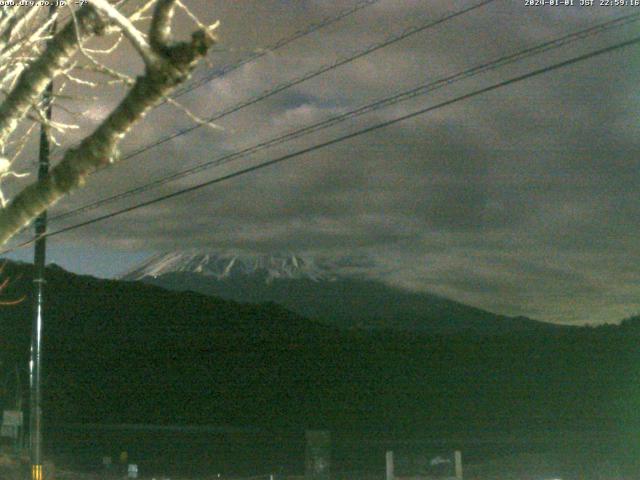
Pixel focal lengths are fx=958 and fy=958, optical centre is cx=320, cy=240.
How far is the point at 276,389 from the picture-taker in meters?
87.6

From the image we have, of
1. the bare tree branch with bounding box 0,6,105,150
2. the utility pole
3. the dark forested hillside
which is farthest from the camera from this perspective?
the dark forested hillside

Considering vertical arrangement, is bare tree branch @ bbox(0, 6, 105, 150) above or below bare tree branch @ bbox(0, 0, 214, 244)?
above

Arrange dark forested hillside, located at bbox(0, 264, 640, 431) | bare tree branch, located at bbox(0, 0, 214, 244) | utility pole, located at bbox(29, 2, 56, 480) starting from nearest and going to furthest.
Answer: bare tree branch, located at bbox(0, 0, 214, 244), utility pole, located at bbox(29, 2, 56, 480), dark forested hillside, located at bbox(0, 264, 640, 431)

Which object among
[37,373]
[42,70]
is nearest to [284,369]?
[37,373]

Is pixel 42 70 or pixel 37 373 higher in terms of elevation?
pixel 42 70

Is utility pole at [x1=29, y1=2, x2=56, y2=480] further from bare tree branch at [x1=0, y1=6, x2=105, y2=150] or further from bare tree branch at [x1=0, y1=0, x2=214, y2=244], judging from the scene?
bare tree branch at [x1=0, y1=0, x2=214, y2=244]

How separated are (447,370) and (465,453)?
47.0 meters

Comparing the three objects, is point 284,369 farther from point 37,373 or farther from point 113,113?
point 113,113

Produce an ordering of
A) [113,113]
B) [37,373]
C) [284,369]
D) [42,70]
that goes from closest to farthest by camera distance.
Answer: [113,113]
[42,70]
[37,373]
[284,369]

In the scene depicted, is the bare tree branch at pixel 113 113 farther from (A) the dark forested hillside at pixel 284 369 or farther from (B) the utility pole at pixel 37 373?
(A) the dark forested hillside at pixel 284 369

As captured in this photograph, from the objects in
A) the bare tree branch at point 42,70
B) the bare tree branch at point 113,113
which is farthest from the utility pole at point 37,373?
the bare tree branch at point 113,113

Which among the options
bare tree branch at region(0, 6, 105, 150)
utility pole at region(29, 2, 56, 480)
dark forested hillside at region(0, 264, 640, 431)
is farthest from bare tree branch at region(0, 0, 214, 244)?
dark forested hillside at region(0, 264, 640, 431)

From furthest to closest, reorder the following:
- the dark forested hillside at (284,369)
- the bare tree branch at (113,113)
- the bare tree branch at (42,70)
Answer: the dark forested hillside at (284,369) < the bare tree branch at (42,70) < the bare tree branch at (113,113)

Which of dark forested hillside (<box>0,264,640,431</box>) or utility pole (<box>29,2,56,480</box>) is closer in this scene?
utility pole (<box>29,2,56,480</box>)
